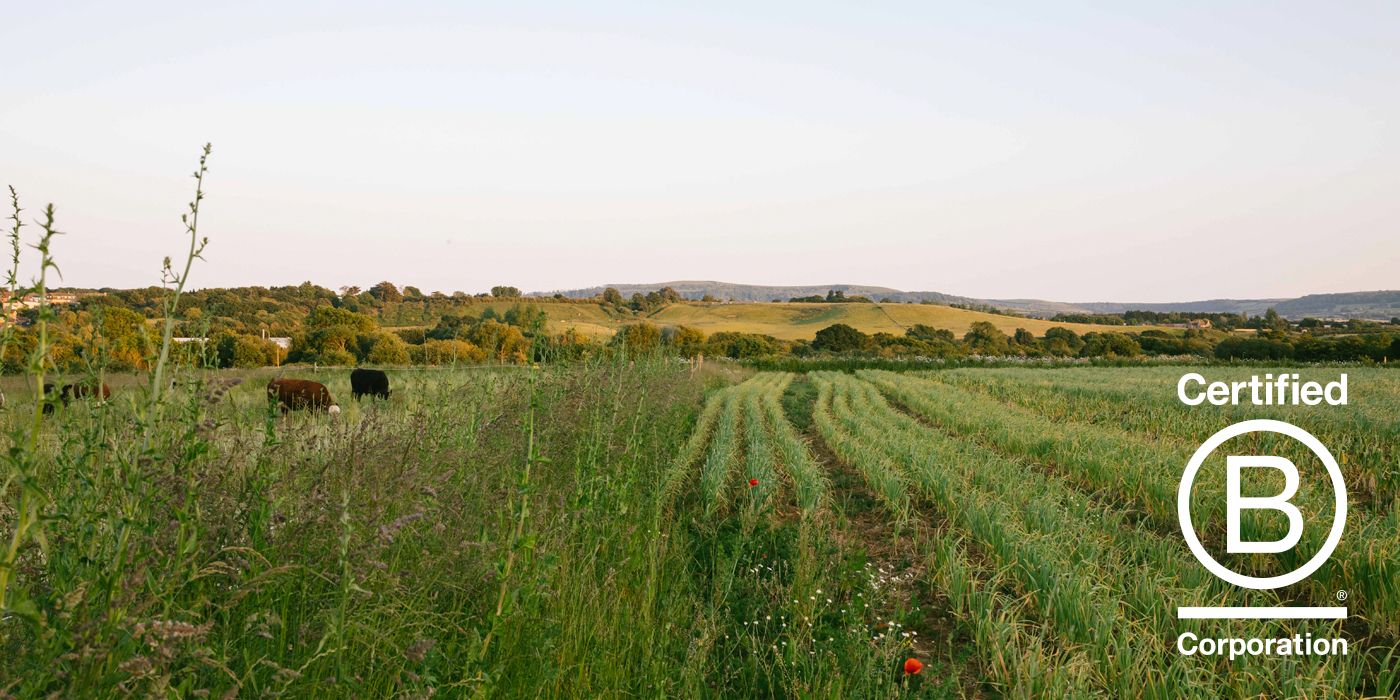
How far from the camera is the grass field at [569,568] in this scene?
7.55 ft

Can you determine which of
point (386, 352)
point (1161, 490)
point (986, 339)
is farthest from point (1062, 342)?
point (1161, 490)

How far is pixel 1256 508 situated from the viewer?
23.7 feet

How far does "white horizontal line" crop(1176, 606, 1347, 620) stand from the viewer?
4.62 m

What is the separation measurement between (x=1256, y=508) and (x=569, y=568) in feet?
21.1

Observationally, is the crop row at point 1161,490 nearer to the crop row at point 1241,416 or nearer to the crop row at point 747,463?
the crop row at point 1241,416

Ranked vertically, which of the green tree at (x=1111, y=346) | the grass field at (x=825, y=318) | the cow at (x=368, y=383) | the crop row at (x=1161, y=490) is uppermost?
the grass field at (x=825, y=318)

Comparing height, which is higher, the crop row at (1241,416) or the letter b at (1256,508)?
the letter b at (1256,508)

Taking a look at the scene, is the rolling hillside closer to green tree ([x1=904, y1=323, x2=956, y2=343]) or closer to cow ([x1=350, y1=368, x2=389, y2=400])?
green tree ([x1=904, y1=323, x2=956, y2=343])

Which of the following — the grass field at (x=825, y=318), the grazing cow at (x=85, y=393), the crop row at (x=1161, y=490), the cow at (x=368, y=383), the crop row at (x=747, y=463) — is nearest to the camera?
the grazing cow at (x=85, y=393)

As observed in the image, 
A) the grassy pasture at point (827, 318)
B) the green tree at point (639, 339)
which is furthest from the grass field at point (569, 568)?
the grassy pasture at point (827, 318)

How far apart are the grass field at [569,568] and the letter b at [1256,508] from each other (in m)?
0.15

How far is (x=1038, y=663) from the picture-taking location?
3.92m

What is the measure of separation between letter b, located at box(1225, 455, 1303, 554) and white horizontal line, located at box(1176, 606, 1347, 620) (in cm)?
111

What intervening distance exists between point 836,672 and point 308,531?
2.66m
